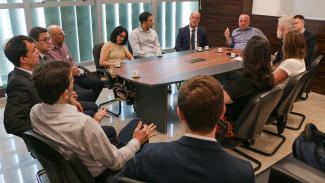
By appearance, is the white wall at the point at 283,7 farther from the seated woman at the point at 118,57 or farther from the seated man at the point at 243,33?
the seated woman at the point at 118,57

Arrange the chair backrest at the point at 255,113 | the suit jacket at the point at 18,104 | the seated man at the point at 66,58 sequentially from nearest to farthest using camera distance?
the suit jacket at the point at 18,104, the chair backrest at the point at 255,113, the seated man at the point at 66,58

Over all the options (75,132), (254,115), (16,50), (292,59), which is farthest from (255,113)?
(16,50)

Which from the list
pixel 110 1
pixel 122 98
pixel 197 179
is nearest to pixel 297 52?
pixel 122 98

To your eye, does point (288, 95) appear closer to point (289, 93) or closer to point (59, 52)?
point (289, 93)

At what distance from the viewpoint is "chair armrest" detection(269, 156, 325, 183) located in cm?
133

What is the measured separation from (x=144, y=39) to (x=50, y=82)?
9.93ft

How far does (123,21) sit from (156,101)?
283 centimetres

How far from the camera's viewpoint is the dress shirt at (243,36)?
179 inches

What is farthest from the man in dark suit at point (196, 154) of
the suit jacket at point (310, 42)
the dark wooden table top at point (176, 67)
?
the suit jacket at point (310, 42)

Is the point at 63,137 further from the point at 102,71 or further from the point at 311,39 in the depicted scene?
the point at 311,39

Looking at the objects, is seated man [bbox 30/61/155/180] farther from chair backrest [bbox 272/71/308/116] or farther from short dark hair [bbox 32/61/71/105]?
chair backrest [bbox 272/71/308/116]

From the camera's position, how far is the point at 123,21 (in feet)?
17.8

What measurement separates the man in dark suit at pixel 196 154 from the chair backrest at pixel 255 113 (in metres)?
0.97

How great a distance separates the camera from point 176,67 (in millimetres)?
3297
